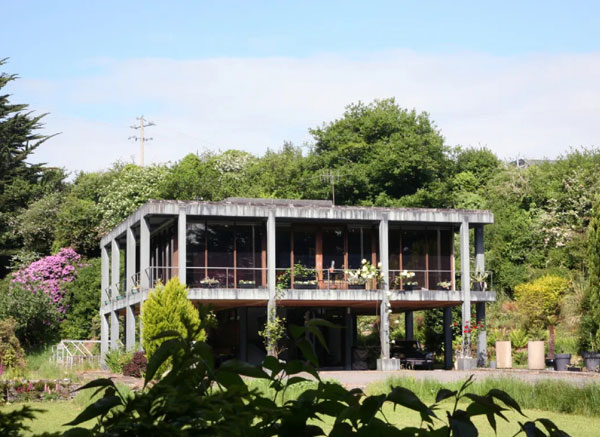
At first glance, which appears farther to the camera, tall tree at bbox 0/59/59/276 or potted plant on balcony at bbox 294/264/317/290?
tall tree at bbox 0/59/59/276

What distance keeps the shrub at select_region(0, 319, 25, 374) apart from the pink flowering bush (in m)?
8.53

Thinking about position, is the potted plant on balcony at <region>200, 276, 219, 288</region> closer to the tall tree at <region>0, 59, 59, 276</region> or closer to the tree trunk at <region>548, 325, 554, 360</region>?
the tree trunk at <region>548, 325, 554, 360</region>

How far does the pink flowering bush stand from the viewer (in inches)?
1503

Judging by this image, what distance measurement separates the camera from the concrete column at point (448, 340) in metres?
30.2

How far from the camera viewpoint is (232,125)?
68125mm

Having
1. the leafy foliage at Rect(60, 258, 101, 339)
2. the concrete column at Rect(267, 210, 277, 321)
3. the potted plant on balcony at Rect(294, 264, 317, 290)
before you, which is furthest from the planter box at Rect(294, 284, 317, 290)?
the leafy foliage at Rect(60, 258, 101, 339)

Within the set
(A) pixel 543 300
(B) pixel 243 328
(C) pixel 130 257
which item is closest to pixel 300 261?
(B) pixel 243 328

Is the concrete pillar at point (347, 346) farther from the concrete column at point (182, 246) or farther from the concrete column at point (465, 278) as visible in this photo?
the concrete column at point (182, 246)

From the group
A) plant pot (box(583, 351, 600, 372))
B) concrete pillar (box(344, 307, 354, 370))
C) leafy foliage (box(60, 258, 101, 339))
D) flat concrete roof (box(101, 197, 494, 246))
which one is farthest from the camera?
leafy foliage (box(60, 258, 101, 339))

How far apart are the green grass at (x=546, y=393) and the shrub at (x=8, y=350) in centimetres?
1360

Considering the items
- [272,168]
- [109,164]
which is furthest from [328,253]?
[109,164]

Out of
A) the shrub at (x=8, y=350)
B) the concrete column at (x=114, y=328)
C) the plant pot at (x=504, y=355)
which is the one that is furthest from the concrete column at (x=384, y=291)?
the shrub at (x=8, y=350)

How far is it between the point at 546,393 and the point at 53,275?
89.2ft

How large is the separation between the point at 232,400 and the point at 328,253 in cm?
2764
